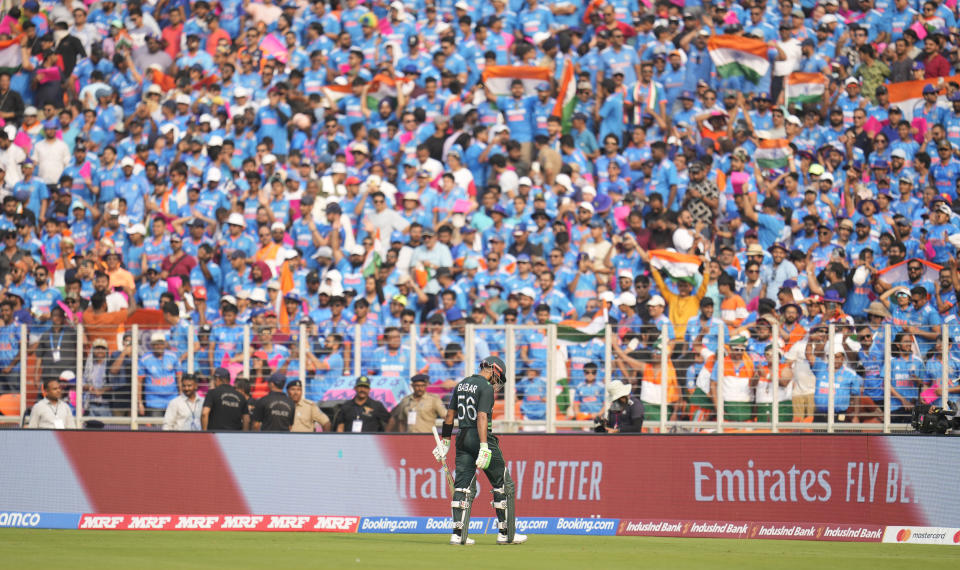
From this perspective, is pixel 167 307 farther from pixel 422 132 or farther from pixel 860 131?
pixel 860 131

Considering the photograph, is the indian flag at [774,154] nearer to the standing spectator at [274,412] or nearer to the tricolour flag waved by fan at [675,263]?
the tricolour flag waved by fan at [675,263]

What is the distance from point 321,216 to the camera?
1013 inches

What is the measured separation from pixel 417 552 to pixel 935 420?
6630 mm

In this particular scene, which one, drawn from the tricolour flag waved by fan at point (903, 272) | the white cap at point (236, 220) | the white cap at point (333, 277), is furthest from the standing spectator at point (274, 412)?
the tricolour flag waved by fan at point (903, 272)

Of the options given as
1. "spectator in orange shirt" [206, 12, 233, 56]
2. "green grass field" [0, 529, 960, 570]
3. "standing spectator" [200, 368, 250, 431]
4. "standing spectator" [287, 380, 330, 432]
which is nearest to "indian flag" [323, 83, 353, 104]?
"spectator in orange shirt" [206, 12, 233, 56]

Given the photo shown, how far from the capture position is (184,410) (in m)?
21.2

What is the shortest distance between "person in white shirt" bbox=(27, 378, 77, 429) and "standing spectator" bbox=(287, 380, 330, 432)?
339 cm

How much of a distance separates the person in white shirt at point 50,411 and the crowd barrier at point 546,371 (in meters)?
0.36

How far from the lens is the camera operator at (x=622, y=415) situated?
19.2 metres

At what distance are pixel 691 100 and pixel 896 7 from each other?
4.23 metres

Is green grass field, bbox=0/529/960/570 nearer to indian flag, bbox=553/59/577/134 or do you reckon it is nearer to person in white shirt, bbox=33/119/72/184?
indian flag, bbox=553/59/577/134

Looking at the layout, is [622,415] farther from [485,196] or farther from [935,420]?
[485,196]

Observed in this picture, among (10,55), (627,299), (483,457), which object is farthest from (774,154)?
(10,55)

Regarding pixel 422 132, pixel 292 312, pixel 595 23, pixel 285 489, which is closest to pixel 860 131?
pixel 595 23
